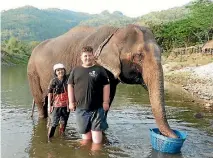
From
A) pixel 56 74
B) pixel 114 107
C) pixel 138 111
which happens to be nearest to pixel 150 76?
pixel 56 74

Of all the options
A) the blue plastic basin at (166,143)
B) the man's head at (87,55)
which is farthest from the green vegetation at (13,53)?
the blue plastic basin at (166,143)

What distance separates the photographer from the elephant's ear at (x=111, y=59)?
24.3ft

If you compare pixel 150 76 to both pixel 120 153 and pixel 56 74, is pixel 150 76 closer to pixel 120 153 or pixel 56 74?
pixel 120 153

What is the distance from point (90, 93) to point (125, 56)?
1163mm

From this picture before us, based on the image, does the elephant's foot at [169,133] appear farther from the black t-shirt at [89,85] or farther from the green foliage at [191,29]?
the green foliage at [191,29]

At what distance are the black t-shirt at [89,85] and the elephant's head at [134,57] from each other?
0.60m

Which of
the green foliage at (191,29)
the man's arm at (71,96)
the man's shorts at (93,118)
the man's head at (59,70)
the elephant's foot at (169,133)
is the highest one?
the green foliage at (191,29)

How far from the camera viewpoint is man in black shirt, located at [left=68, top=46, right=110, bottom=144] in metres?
6.80

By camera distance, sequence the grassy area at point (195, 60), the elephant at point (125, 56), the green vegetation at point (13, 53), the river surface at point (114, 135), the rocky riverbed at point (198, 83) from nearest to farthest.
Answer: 1. the elephant at point (125, 56)
2. the river surface at point (114, 135)
3. the rocky riverbed at point (198, 83)
4. the grassy area at point (195, 60)
5. the green vegetation at point (13, 53)

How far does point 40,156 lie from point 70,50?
3.27 m

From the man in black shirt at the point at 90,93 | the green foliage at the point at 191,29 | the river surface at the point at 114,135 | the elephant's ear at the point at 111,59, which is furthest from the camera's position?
the green foliage at the point at 191,29

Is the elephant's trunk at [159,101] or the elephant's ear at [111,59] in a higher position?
the elephant's ear at [111,59]

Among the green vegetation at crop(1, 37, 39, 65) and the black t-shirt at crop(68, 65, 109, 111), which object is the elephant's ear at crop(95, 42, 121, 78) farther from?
the green vegetation at crop(1, 37, 39, 65)

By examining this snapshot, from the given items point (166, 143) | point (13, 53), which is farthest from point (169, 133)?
point (13, 53)
